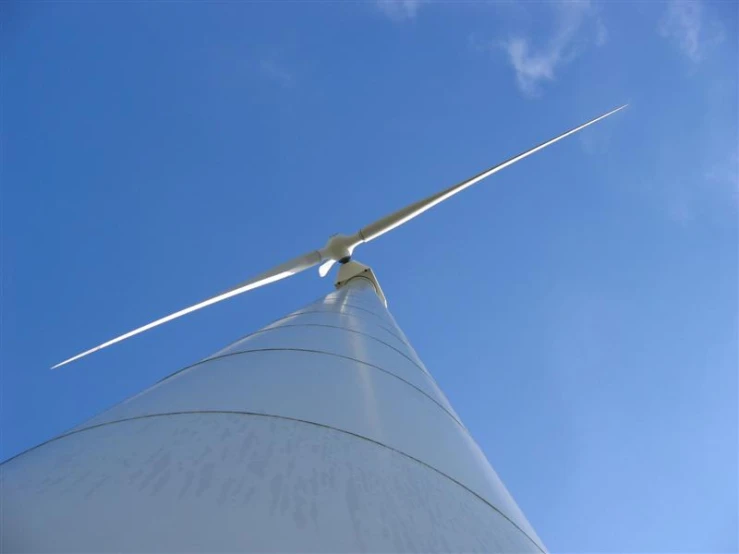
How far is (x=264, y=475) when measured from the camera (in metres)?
2.29

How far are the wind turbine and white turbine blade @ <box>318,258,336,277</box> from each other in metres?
10.8

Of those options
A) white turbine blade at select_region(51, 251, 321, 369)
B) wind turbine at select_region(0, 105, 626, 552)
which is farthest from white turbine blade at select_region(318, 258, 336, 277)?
wind turbine at select_region(0, 105, 626, 552)

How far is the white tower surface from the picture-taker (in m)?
1.90

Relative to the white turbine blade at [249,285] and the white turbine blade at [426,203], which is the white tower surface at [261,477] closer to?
the white turbine blade at [249,285]

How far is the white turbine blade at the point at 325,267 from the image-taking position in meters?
15.0

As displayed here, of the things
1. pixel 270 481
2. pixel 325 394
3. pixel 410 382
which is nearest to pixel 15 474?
pixel 270 481

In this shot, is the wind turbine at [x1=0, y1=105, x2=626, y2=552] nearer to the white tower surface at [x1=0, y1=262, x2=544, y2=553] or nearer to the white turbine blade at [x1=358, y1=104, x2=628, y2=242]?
the white tower surface at [x1=0, y1=262, x2=544, y2=553]

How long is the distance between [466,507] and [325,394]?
120cm

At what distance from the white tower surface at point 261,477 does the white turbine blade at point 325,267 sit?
11012mm

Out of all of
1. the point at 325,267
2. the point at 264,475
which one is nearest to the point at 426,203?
the point at 325,267

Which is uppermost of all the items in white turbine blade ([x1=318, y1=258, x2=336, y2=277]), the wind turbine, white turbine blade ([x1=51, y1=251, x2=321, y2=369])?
white turbine blade ([x1=318, y1=258, x2=336, y2=277])

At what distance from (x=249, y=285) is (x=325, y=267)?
13.4 feet

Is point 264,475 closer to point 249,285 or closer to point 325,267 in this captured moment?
point 249,285

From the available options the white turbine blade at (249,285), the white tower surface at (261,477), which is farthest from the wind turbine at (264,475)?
the white turbine blade at (249,285)
